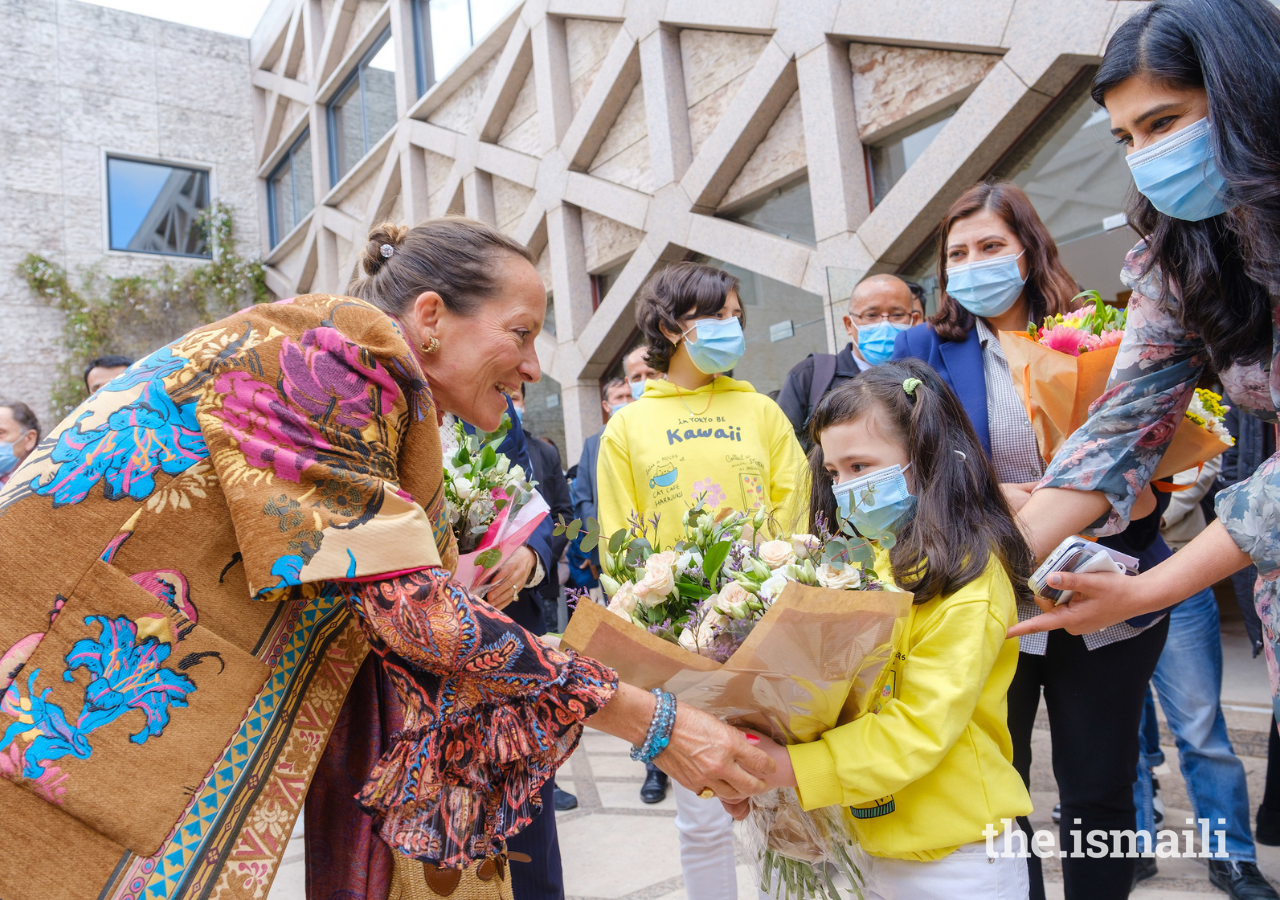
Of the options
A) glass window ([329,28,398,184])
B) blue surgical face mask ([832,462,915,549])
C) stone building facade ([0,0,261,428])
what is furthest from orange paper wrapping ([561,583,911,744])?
stone building facade ([0,0,261,428])

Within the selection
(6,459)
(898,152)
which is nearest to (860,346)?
(898,152)

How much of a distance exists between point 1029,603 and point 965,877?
72 centimetres

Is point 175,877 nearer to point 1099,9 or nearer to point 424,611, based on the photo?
point 424,611

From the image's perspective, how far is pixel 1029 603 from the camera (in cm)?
213

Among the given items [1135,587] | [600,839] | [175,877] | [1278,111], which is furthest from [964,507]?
[600,839]

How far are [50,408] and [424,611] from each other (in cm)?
1541

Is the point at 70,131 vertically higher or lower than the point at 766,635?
higher

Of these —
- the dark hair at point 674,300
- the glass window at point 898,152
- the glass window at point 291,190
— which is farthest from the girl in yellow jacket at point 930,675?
the glass window at point 291,190

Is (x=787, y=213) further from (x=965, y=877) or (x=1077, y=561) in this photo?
(x=965, y=877)

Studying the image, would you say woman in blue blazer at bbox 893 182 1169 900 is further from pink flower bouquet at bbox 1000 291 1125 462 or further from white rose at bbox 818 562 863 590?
white rose at bbox 818 562 863 590

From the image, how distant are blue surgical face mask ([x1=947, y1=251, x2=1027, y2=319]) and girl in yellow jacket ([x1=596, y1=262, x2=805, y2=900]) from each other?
0.77 m

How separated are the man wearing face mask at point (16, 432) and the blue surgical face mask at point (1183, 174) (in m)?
5.24

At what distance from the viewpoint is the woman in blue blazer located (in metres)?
2.12

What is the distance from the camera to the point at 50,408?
13.8m
